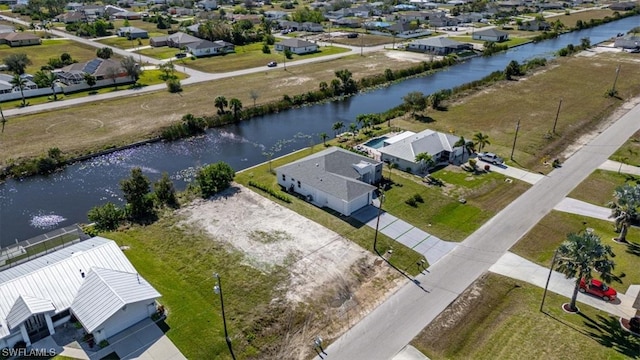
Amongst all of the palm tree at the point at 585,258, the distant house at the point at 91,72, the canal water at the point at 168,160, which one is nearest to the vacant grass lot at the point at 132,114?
the canal water at the point at 168,160

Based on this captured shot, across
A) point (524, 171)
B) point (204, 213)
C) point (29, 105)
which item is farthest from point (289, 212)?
point (29, 105)

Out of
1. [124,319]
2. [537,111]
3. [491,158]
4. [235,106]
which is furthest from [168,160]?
[537,111]

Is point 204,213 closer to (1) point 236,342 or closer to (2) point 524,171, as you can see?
(1) point 236,342

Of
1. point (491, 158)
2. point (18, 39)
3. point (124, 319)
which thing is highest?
point (18, 39)

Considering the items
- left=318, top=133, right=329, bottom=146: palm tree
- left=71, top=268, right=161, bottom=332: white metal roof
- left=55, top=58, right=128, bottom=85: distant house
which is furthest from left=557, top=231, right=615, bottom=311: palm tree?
left=55, top=58, right=128, bottom=85: distant house

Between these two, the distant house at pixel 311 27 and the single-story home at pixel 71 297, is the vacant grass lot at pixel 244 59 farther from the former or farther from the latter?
the single-story home at pixel 71 297

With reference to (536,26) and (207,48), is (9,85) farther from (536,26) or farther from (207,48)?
(536,26)
